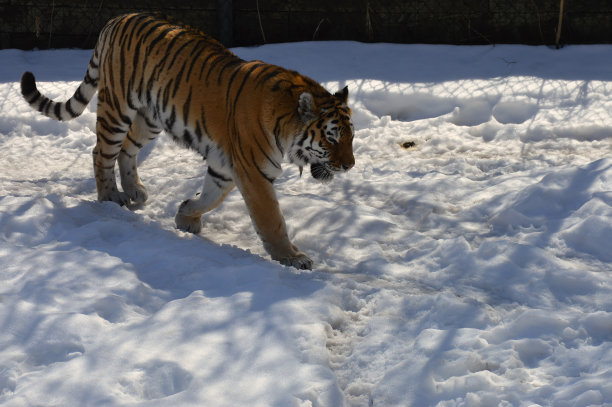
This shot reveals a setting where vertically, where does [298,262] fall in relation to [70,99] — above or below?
below

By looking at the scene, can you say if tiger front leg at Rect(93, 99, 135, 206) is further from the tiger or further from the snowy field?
the snowy field

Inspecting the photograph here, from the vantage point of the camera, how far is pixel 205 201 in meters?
4.32

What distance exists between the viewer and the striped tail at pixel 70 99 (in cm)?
495

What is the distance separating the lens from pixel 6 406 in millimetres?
2381

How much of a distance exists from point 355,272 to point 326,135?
2.43 feet

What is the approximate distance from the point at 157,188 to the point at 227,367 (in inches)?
107

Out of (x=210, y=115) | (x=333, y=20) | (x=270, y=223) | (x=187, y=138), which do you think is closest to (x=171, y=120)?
(x=187, y=138)

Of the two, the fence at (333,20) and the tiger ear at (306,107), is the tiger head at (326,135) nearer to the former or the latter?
the tiger ear at (306,107)

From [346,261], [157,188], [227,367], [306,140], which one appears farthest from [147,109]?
[227,367]

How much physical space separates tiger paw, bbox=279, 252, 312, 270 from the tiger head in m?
0.49

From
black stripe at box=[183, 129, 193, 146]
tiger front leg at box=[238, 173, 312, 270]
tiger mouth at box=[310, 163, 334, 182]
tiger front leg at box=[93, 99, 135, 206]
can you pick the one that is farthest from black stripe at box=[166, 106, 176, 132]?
tiger mouth at box=[310, 163, 334, 182]

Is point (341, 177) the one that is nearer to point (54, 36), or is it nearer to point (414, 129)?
point (414, 129)

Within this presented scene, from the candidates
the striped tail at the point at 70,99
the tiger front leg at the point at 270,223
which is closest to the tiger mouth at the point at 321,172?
the tiger front leg at the point at 270,223

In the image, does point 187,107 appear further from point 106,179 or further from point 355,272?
point 355,272
